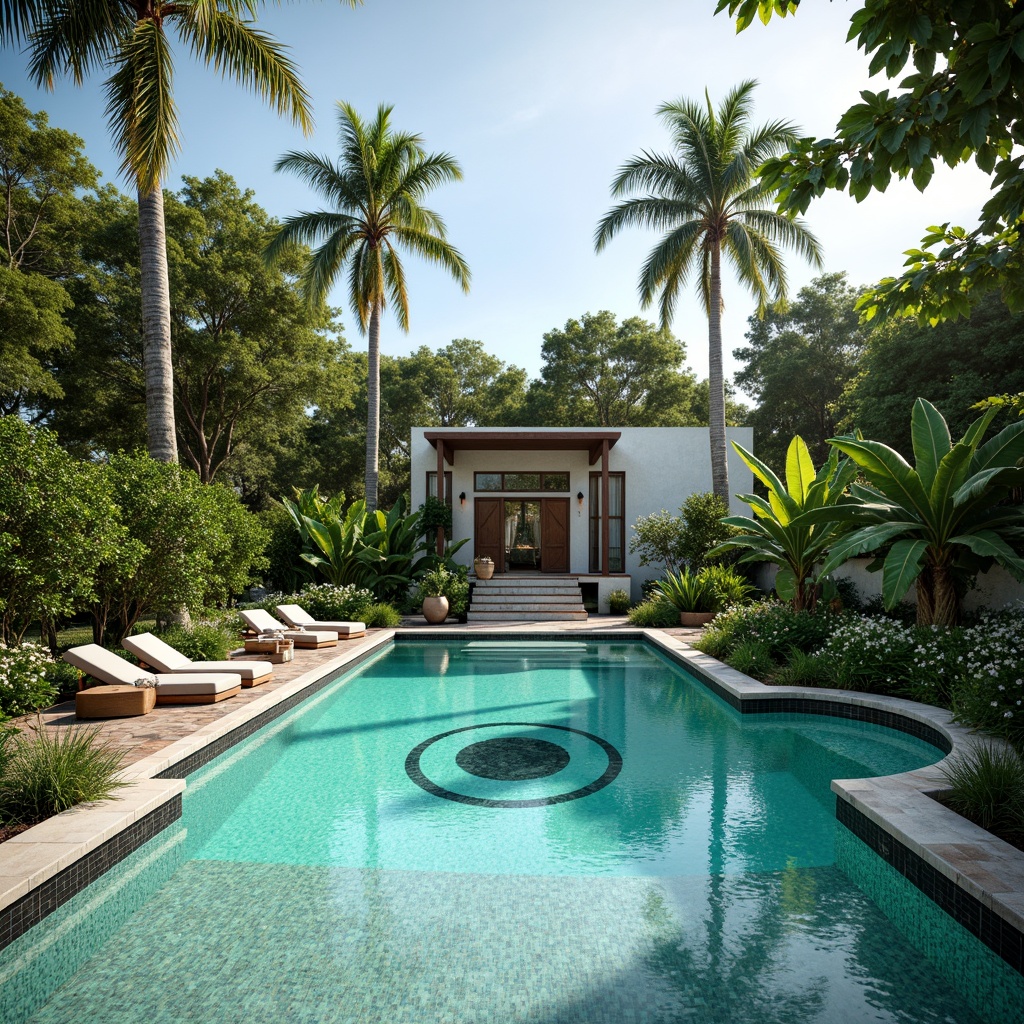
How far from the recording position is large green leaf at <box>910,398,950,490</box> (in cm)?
726

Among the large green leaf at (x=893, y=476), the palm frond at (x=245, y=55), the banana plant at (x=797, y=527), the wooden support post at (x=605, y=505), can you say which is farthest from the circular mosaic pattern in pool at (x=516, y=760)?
the palm frond at (x=245, y=55)

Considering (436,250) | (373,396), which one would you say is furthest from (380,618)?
(436,250)

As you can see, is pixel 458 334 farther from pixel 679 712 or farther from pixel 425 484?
A: pixel 679 712

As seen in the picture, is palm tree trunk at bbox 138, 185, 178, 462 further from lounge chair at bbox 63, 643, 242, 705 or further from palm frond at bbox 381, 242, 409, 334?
palm frond at bbox 381, 242, 409, 334

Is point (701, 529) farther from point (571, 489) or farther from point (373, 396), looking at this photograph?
point (373, 396)

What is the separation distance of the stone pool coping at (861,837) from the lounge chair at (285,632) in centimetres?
423

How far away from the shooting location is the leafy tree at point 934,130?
224 cm

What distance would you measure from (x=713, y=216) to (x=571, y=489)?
8.04 meters

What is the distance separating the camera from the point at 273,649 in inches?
373

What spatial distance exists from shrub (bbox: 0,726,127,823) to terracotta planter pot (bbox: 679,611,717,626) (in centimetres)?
1119

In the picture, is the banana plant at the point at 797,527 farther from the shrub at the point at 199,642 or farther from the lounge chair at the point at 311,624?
the shrub at the point at 199,642

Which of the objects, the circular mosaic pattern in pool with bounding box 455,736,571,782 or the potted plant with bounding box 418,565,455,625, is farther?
the potted plant with bounding box 418,565,455,625

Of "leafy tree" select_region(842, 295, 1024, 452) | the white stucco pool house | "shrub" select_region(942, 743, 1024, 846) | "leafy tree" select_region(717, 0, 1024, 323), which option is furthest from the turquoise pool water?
"leafy tree" select_region(842, 295, 1024, 452)

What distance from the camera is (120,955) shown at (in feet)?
10.3
